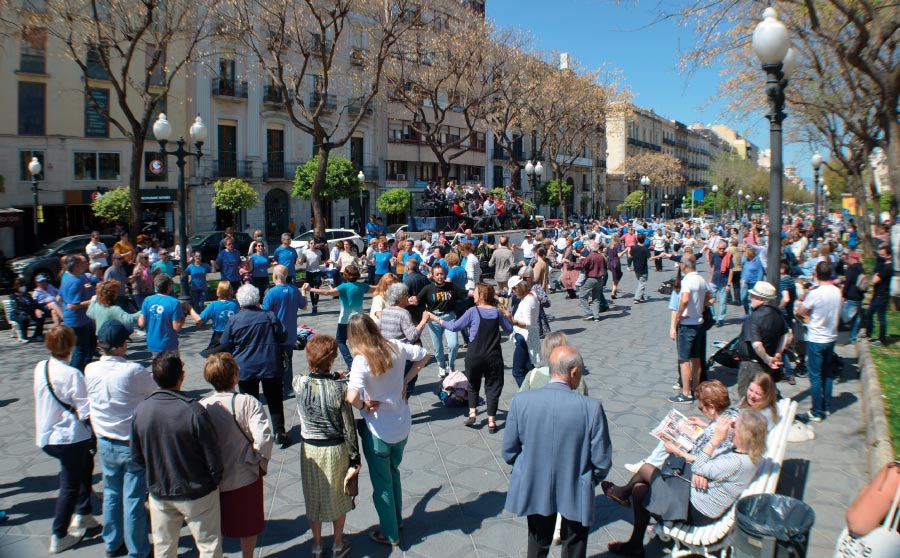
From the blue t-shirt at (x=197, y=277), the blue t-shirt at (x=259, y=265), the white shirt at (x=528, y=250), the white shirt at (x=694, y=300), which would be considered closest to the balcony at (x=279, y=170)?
the white shirt at (x=528, y=250)

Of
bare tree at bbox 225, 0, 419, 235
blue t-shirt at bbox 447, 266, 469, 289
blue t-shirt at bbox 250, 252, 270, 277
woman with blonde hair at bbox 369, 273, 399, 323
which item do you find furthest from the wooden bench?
bare tree at bbox 225, 0, 419, 235

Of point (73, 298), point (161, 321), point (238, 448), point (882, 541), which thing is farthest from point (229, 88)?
point (882, 541)

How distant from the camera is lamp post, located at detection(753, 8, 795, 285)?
665 cm

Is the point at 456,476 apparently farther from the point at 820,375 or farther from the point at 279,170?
the point at 279,170

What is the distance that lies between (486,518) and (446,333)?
3.76 metres

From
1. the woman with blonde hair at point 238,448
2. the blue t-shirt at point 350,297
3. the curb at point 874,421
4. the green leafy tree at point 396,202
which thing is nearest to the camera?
the woman with blonde hair at point 238,448

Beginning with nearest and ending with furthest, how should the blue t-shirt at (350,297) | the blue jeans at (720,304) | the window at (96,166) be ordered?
1. the blue t-shirt at (350,297)
2. the blue jeans at (720,304)
3. the window at (96,166)

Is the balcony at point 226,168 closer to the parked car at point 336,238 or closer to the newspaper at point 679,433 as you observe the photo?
the parked car at point 336,238

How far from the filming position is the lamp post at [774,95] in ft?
21.8

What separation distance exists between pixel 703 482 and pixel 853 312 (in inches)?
313

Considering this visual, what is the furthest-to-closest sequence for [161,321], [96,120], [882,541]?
[96,120] → [161,321] → [882,541]

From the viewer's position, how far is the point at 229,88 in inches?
1300

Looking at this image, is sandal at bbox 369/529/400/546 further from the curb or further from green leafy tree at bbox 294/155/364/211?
green leafy tree at bbox 294/155/364/211

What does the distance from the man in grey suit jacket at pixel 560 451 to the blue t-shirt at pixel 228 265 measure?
1030 centimetres
